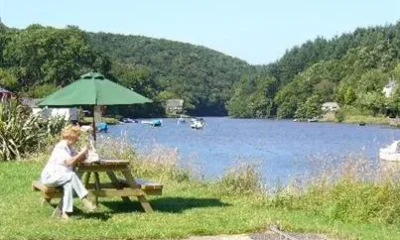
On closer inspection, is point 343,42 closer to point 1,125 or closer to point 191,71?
point 191,71

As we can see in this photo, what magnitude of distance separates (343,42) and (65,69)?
9932 centimetres

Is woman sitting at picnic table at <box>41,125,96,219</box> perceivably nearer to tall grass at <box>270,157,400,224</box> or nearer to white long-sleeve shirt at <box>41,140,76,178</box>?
white long-sleeve shirt at <box>41,140,76,178</box>

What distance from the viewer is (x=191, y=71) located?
198m

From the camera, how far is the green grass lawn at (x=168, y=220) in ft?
31.3

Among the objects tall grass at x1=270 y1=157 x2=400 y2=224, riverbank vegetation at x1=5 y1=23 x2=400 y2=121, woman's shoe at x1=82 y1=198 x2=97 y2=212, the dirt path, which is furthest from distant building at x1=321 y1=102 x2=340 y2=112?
the dirt path

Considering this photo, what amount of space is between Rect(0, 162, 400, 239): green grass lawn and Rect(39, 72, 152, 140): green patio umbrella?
5.44 feet

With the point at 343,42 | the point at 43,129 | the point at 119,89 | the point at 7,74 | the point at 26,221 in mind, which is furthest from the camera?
the point at 343,42

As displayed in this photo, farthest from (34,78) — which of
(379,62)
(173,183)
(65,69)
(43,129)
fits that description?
(173,183)

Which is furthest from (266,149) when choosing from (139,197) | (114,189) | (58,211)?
(58,211)

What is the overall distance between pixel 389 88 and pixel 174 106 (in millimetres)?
59802

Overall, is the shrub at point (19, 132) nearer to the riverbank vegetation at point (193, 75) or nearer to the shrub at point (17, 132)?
the shrub at point (17, 132)

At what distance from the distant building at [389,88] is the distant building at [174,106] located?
53928 millimetres

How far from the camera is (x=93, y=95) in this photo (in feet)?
37.3

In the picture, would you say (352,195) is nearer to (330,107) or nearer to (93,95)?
(93,95)
